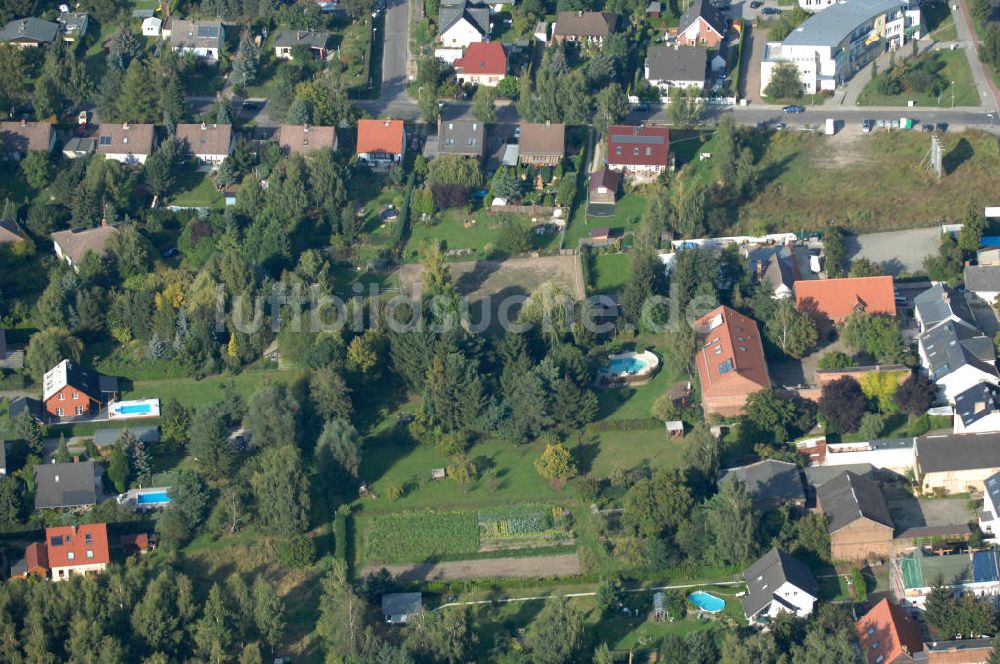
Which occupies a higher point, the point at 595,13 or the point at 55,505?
the point at 595,13

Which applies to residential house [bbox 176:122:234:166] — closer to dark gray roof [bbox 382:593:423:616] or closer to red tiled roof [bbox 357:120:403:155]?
red tiled roof [bbox 357:120:403:155]

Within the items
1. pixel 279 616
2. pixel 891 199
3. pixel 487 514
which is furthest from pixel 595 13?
pixel 279 616

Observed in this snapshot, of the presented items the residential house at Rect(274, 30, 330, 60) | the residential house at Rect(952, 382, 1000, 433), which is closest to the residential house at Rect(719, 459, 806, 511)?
the residential house at Rect(952, 382, 1000, 433)

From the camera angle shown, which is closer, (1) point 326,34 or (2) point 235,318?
(2) point 235,318

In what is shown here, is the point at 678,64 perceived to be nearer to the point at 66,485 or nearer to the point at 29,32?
the point at 29,32

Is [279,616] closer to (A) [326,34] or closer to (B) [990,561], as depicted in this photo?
(B) [990,561]

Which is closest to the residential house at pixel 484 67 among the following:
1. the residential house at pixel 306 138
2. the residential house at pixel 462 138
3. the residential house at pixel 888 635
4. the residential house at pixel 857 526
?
the residential house at pixel 462 138
